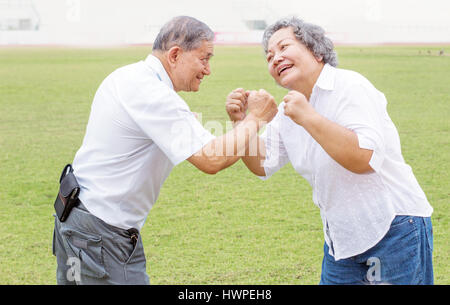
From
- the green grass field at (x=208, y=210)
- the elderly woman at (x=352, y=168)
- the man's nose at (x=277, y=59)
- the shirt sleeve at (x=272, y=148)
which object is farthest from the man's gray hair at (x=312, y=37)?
the green grass field at (x=208, y=210)

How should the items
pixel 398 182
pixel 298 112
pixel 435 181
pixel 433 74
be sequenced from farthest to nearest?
pixel 433 74 → pixel 435 181 → pixel 398 182 → pixel 298 112

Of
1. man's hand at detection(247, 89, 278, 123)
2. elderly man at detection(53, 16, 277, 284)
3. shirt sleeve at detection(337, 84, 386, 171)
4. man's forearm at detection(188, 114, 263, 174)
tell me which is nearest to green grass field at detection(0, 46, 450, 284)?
elderly man at detection(53, 16, 277, 284)

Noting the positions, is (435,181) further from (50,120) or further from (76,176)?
(50,120)

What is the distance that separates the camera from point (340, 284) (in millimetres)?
2562

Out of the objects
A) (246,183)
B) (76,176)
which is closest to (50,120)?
(246,183)

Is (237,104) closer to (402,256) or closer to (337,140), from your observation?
(337,140)

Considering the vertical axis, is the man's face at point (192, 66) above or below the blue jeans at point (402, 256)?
above

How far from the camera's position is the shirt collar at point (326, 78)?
7.85 feet

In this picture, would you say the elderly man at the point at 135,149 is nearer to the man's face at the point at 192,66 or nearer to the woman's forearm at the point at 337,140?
the man's face at the point at 192,66

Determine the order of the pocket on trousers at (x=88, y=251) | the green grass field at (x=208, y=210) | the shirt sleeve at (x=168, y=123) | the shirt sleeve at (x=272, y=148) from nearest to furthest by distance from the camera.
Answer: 1. the shirt sleeve at (x=168, y=123)
2. the pocket on trousers at (x=88, y=251)
3. the shirt sleeve at (x=272, y=148)
4. the green grass field at (x=208, y=210)

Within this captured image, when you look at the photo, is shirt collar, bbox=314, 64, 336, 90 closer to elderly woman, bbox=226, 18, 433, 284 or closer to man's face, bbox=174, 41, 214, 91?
elderly woman, bbox=226, 18, 433, 284

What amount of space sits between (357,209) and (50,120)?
9295 mm

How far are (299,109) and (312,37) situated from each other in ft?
1.50

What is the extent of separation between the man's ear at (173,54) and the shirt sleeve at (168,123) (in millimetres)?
238
